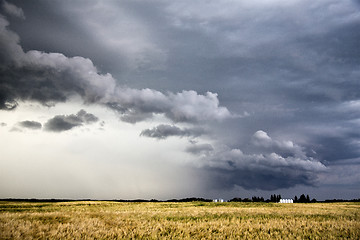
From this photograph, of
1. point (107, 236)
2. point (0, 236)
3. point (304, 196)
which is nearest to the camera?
point (0, 236)

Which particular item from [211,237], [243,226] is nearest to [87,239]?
[211,237]

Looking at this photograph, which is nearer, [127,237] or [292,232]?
[127,237]

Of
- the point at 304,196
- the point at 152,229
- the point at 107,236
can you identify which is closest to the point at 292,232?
the point at 152,229

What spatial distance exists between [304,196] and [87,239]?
434 feet

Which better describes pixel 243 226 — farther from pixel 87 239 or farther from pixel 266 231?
pixel 87 239

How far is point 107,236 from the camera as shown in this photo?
15109 mm

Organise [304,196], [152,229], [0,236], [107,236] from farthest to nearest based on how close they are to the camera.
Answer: [304,196], [152,229], [107,236], [0,236]

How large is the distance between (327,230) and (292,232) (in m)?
3.12

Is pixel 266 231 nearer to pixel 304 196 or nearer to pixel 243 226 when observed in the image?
pixel 243 226

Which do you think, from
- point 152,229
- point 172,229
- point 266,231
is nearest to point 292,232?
point 266,231

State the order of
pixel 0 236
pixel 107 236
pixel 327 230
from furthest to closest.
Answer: pixel 327 230 → pixel 107 236 → pixel 0 236

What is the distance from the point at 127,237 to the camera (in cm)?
1512

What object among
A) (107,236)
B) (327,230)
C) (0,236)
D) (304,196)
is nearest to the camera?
(0,236)

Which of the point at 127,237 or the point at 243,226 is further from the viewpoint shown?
the point at 243,226
